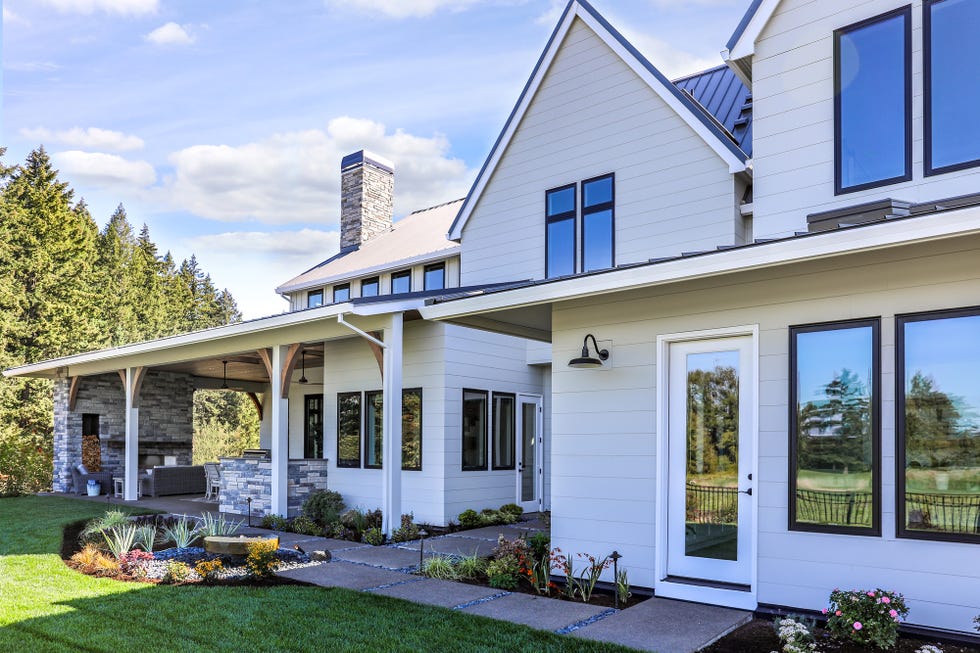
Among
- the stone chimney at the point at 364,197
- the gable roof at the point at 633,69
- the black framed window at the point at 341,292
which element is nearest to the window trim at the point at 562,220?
the gable roof at the point at 633,69

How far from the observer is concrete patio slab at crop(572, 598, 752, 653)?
17.1 ft

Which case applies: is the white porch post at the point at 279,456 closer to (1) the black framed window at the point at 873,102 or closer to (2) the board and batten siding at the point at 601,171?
(2) the board and batten siding at the point at 601,171

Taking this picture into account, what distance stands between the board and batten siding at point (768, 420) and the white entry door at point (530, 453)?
5598 millimetres

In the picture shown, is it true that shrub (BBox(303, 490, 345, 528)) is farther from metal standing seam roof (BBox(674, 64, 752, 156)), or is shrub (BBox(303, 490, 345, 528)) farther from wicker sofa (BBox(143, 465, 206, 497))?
metal standing seam roof (BBox(674, 64, 752, 156))

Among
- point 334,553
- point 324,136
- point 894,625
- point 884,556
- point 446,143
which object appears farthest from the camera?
point 446,143

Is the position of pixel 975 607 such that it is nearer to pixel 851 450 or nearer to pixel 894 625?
pixel 894 625

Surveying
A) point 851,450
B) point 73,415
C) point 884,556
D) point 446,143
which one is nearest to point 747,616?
point 884,556

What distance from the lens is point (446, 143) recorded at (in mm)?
25719

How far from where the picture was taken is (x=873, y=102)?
7.25 meters

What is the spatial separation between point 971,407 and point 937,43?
3.81 m

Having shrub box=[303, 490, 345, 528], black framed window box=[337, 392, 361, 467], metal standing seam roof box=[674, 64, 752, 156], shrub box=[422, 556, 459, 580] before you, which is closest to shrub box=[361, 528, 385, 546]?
shrub box=[303, 490, 345, 528]

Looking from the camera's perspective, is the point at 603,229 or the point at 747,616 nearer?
the point at 747,616

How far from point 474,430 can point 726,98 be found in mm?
7094

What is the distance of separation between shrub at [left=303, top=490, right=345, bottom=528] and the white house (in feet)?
16.1
